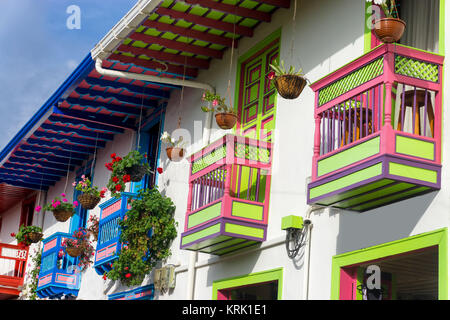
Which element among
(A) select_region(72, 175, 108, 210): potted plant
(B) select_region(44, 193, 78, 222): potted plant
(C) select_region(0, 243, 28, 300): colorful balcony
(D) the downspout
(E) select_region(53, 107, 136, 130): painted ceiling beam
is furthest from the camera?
(C) select_region(0, 243, 28, 300): colorful balcony

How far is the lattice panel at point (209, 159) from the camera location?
11.2 m

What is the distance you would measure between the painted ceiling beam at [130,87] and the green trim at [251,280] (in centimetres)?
475

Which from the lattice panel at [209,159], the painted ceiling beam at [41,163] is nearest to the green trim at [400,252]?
the lattice panel at [209,159]

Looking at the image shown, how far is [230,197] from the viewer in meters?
10.8

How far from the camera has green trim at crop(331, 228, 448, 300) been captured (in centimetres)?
774

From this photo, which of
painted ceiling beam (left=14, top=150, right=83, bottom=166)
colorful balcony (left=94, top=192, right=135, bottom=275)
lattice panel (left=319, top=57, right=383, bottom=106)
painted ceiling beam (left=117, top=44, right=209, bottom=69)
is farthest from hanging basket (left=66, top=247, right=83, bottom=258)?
lattice panel (left=319, top=57, right=383, bottom=106)

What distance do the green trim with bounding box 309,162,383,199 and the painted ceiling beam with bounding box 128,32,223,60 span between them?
524cm

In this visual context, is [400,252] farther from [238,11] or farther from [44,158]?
[44,158]

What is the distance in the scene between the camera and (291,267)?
10281mm

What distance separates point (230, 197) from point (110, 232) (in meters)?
4.38

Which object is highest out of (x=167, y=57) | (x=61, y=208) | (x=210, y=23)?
(x=210, y=23)

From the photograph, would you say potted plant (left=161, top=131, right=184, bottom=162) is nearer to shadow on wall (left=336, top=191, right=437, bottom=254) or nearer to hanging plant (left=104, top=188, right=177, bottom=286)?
hanging plant (left=104, top=188, right=177, bottom=286)

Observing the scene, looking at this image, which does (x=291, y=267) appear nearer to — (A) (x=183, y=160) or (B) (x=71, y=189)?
(A) (x=183, y=160)

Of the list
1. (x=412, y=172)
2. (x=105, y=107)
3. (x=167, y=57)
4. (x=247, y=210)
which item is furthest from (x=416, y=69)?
(x=105, y=107)
